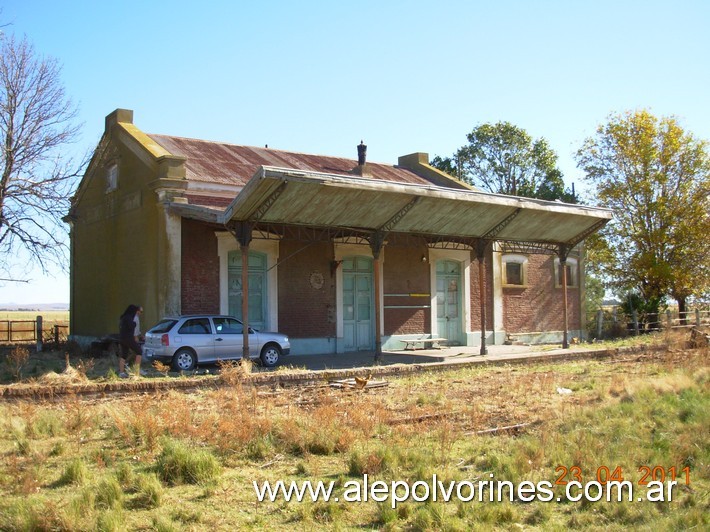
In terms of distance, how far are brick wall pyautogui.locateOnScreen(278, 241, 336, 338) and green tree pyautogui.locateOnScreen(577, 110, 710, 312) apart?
15535 millimetres

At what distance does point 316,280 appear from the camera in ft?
68.8

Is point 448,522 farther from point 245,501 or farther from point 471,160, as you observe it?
point 471,160

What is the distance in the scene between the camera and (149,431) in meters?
8.66

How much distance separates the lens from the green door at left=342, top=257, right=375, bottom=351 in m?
21.9

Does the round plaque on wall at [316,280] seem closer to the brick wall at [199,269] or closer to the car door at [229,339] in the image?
the brick wall at [199,269]

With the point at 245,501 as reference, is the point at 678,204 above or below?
above

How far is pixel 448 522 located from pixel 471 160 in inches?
1731

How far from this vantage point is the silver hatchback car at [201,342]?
15.8m

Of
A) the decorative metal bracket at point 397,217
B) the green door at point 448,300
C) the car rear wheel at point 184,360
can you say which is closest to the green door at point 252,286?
the car rear wheel at point 184,360

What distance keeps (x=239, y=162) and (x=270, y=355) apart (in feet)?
24.6

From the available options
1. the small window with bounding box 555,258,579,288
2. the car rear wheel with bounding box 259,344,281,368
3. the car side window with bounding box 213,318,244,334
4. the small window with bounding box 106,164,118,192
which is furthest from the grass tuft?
the small window with bounding box 555,258,579,288

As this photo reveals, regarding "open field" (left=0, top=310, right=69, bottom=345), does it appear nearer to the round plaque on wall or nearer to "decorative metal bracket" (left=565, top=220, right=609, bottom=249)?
the round plaque on wall

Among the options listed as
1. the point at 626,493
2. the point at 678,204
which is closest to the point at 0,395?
the point at 626,493
